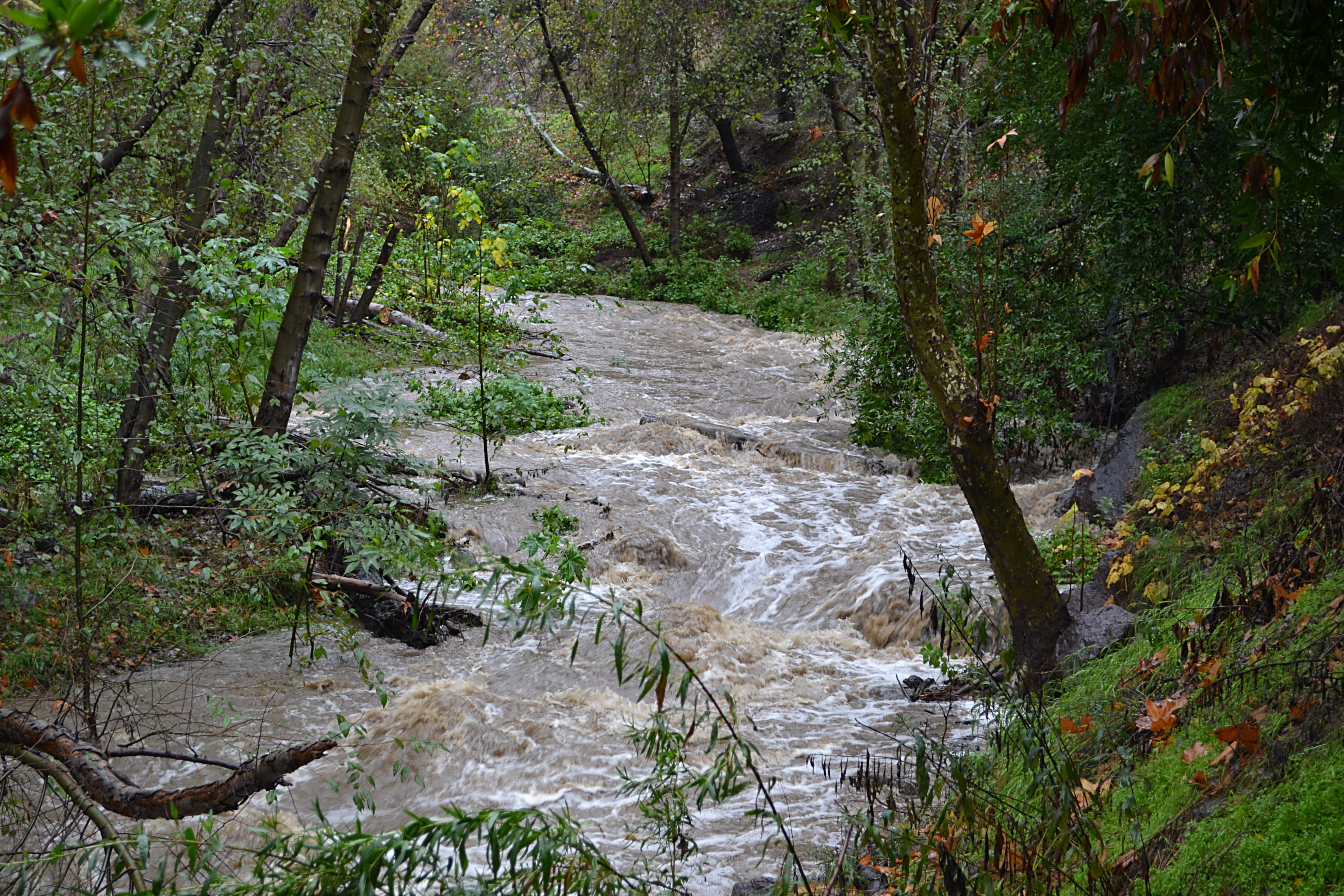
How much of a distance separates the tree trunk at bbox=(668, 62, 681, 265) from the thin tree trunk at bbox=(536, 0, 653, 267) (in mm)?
736

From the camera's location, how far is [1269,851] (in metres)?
2.52

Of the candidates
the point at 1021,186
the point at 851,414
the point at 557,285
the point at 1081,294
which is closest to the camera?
the point at 1081,294

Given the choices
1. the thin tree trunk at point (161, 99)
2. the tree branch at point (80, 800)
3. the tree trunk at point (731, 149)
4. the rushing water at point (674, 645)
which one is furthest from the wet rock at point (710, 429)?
the tree trunk at point (731, 149)

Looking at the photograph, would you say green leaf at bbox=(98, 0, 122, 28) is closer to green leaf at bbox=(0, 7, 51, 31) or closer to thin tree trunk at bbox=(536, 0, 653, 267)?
green leaf at bbox=(0, 7, 51, 31)

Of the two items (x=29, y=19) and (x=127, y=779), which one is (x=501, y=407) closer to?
(x=127, y=779)

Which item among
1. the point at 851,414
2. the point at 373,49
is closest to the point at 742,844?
the point at 373,49

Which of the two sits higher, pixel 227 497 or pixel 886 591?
pixel 227 497

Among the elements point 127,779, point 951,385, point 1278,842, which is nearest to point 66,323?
point 127,779

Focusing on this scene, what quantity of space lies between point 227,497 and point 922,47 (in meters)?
5.81

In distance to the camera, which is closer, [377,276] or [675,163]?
[377,276]

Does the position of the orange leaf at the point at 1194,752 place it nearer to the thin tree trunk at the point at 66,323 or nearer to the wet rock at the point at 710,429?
the thin tree trunk at the point at 66,323

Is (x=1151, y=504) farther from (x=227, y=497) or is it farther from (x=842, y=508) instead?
(x=227, y=497)

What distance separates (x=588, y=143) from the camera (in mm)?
20625

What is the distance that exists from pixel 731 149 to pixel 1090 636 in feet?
79.3
